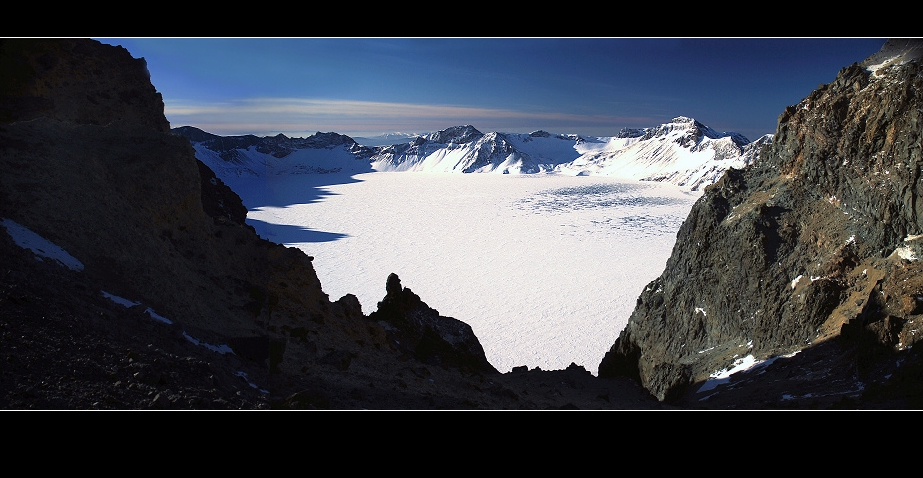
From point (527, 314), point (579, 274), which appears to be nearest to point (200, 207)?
point (527, 314)

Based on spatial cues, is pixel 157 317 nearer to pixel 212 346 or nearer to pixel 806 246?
pixel 212 346

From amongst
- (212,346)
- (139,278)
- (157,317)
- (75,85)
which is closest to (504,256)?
(75,85)

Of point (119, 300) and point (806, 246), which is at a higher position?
point (806, 246)

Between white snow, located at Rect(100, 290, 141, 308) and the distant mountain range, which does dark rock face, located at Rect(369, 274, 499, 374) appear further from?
the distant mountain range

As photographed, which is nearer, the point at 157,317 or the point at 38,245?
the point at 38,245

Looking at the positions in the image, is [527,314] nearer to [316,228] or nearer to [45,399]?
[45,399]

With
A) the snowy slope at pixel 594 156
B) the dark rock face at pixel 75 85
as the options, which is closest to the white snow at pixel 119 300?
the dark rock face at pixel 75 85

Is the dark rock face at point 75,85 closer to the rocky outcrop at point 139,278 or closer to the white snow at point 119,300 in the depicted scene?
the rocky outcrop at point 139,278

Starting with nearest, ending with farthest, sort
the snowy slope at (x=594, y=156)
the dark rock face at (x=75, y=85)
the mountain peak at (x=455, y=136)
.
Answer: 1. the dark rock face at (x=75, y=85)
2. the snowy slope at (x=594, y=156)
3. the mountain peak at (x=455, y=136)
